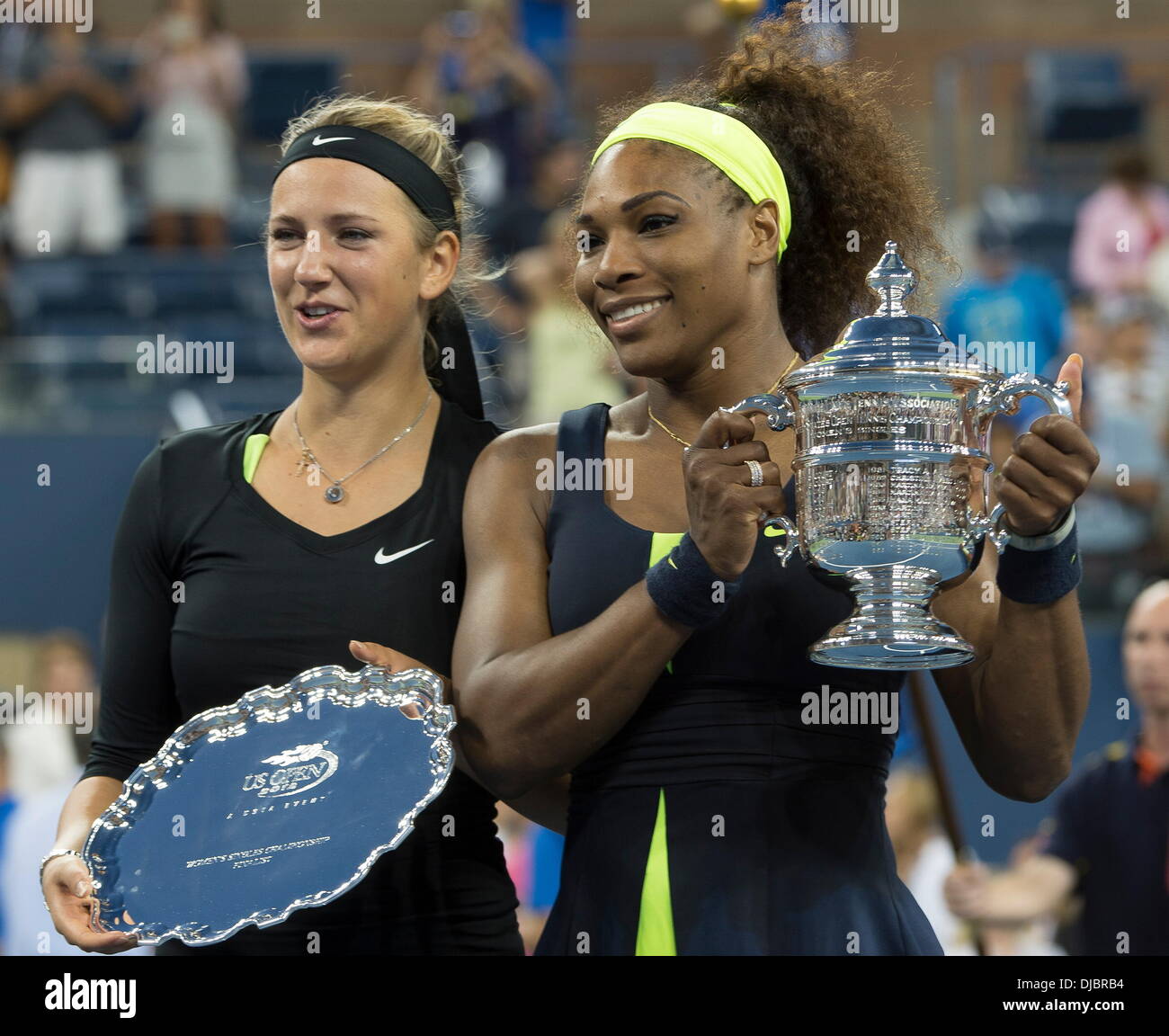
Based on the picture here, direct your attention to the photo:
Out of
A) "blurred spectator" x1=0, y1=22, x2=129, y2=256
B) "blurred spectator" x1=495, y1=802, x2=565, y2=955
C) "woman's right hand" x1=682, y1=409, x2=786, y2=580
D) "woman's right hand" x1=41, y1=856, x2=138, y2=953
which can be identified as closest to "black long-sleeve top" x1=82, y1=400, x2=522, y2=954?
"woman's right hand" x1=41, y1=856, x2=138, y2=953

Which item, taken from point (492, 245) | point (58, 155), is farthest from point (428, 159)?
point (58, 155)

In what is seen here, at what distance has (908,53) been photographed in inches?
321

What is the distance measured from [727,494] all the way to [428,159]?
0.66 meters

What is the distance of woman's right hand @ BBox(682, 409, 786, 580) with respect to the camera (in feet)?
4.72

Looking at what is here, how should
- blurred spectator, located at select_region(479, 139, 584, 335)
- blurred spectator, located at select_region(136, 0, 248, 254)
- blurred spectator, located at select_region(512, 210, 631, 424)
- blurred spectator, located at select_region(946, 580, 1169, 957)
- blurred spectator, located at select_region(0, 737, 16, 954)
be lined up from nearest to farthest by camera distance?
1. blurred spectator, located at select_region(946, 580, 1169, 957)
2. blurred spectator, located at select_region(0, 737, 16, 954)
3. blurred spectator, located at select_region(512, 210, 631, 424)
4. blurred spectator, located at select_region(479, 139, 584, 335)
5. blurred spectator, located at select_region(136, 0, 248, 254)

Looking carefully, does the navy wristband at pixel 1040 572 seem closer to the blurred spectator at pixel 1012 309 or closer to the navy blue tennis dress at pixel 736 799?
the navy blue tennis dress at pixel 736 799

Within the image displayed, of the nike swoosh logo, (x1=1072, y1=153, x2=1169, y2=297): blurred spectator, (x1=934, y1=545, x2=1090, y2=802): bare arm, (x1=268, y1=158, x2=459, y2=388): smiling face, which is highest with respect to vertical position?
(x1=1072, y1=153, x2=1169, y2=297): blurred spectator

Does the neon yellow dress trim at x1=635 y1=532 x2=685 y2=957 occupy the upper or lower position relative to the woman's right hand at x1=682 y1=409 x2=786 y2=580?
lower

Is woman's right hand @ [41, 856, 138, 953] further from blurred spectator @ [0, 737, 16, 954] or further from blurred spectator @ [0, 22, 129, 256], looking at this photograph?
blurred spectator @ [0, 22, 129, 256]

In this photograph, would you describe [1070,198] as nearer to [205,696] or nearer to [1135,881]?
[1135,881]

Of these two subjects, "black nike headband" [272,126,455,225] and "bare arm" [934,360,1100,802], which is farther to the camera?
"black nike headband" [272,126,455,225]

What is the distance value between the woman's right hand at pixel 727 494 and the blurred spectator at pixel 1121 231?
4905 millimetres

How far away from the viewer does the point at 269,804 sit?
64.1 inches

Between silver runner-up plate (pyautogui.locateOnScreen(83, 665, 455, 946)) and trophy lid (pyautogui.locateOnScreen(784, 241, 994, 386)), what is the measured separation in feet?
1.53
